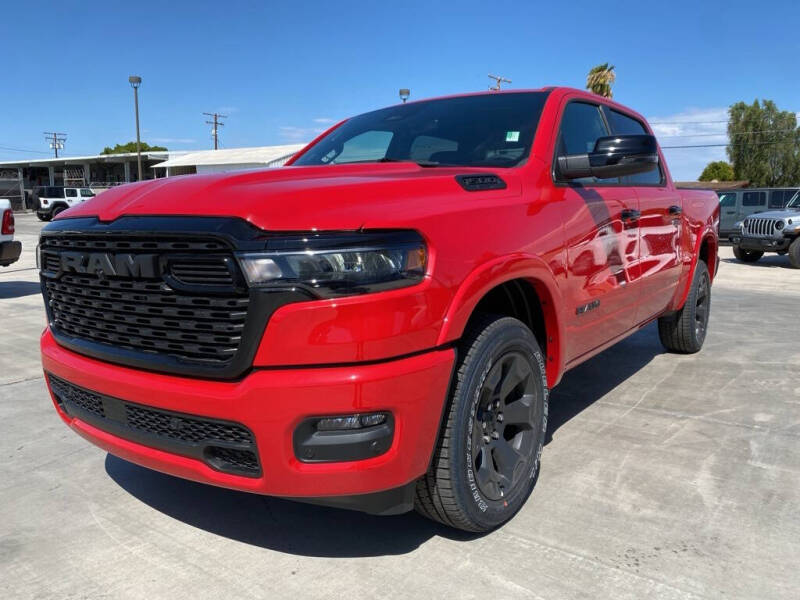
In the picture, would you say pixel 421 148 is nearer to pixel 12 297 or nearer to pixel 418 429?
pixel 418 429

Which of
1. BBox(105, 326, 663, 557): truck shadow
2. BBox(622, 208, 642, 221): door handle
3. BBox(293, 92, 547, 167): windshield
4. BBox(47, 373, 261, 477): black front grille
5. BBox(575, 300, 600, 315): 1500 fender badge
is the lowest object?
BBox(105, 326, 663, 557): truck shadow

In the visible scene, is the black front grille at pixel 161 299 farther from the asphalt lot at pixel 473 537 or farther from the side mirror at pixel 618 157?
the side mirror at pixel 618 157

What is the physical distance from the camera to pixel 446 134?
11.2 ft

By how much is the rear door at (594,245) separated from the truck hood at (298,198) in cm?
57

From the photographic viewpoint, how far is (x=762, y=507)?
9.20 ft

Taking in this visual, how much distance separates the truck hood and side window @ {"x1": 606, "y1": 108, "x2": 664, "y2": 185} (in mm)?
1823

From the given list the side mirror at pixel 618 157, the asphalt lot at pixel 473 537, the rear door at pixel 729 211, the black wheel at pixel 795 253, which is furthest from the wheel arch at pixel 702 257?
the rear door at pixel 729 211

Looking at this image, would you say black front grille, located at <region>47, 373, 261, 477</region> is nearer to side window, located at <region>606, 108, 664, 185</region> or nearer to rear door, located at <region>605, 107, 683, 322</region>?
rear door, located at <region>605, 107, 683, 322</region>

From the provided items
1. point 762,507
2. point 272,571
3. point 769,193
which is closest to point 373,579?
point 272,571

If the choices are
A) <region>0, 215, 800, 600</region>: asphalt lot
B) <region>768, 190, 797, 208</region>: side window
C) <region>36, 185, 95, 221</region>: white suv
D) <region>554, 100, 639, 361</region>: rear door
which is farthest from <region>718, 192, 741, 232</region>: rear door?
<region>36, 185, 95, 221</region>: white suv

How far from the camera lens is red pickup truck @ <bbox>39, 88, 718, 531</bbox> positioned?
1972 mm

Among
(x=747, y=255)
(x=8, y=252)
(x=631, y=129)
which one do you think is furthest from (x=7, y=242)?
(x=747, y=255)

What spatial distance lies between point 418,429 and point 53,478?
2.04m

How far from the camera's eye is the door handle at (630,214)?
3.63 m
